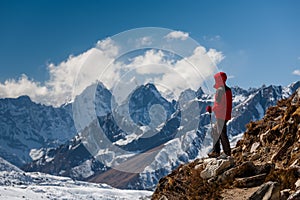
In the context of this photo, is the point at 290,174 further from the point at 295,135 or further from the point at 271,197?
the point at 295,135

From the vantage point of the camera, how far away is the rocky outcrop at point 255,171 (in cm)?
1458

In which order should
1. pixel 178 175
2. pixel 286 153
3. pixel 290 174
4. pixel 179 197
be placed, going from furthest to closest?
pixel 178 175 → pixel 286 153 → pixel 179 197 → pixel 290 174

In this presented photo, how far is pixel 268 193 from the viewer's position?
13.5 metres

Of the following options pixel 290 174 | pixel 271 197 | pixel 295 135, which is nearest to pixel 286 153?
pixel 295 135

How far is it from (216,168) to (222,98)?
338cm

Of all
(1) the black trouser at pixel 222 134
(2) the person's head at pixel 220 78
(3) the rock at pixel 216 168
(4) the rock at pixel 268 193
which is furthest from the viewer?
A: (1) the black trouser at pixel 222 134

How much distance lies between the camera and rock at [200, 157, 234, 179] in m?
17.7

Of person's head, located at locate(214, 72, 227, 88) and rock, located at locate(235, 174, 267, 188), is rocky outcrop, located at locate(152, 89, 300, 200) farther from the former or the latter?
person's head, located at locate(214, 72, 227, 88)

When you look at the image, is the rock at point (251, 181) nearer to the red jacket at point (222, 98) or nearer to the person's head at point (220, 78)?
the red jacket at point (222, 98)

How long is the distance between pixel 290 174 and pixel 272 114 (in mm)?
11364

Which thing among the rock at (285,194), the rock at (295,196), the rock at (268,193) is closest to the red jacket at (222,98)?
the rock at (268,193)

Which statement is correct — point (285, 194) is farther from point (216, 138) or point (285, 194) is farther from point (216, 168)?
point (216, 138)

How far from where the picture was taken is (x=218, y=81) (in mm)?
19703

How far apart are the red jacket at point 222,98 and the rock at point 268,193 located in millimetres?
6387
